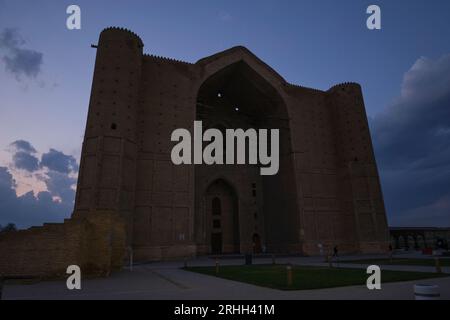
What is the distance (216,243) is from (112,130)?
62.5ft

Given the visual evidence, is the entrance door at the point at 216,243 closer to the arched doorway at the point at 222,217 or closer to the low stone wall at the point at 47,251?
the arched doorway at the point at 222,217

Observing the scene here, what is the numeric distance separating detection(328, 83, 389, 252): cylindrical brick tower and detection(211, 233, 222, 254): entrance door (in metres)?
14.7

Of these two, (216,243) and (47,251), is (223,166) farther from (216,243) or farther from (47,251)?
(47,251)

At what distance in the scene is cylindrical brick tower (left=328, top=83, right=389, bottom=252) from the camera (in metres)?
34.2

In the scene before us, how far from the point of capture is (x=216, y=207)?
39.5 metres

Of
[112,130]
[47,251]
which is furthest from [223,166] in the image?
[47,251]

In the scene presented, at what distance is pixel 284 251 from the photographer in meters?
35.5

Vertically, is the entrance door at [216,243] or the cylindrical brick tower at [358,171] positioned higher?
the cylindrical brick tower at [358,171]

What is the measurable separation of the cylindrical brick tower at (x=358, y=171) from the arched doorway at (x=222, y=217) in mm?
12724

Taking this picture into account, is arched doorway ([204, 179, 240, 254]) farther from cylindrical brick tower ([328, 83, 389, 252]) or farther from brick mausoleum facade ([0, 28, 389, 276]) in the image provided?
cylindrical brick tower ([328, 83, 389, 252])

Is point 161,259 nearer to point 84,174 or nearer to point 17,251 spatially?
point 84,174

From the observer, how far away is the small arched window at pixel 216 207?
1551 inches

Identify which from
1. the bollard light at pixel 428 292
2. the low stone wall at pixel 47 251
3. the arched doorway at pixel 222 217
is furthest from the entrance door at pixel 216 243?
the bollard light at pixel 428 292
